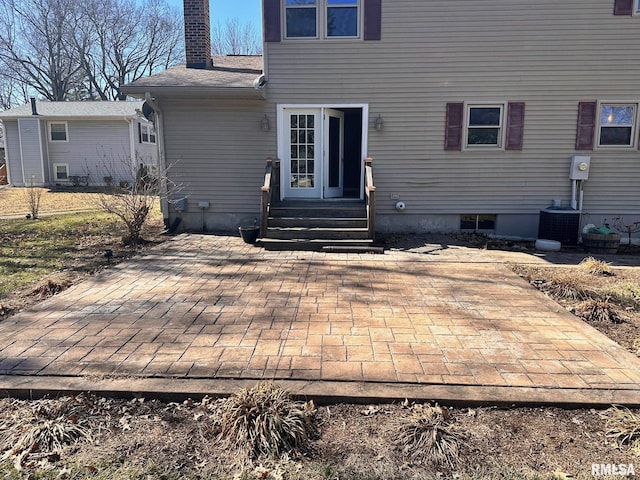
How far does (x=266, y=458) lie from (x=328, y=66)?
8.21 m

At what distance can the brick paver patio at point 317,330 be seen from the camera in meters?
3.33

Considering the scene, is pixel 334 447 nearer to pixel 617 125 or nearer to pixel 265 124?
pixel 265 124

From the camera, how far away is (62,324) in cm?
426

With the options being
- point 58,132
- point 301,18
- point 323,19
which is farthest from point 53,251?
point 58,132

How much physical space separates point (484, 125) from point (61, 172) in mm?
18838

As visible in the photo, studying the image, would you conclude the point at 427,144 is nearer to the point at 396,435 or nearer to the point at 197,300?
the point at 197,300

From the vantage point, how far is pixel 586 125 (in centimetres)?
897

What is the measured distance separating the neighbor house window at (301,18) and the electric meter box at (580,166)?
232 inches

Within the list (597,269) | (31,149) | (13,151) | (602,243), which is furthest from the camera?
(13,151)

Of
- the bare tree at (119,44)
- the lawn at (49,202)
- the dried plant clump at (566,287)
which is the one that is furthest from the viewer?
the bare tree at (119,44)

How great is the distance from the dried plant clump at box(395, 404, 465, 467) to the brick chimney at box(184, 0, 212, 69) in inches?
381

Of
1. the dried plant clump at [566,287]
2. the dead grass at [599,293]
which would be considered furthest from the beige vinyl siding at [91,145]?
the dried plant clump at [566,287]

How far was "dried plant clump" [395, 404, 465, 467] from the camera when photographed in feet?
8.00

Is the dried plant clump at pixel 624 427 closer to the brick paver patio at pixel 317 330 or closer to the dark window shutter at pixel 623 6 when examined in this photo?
the brick paver patio at pixel 317 330
